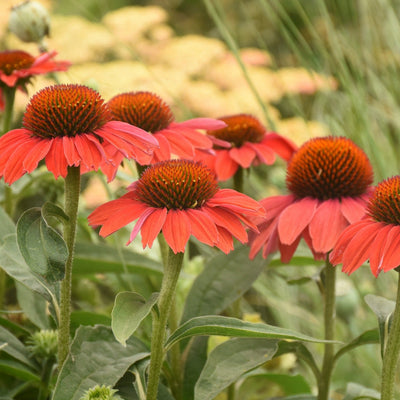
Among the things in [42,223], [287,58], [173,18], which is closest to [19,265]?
[42,223]

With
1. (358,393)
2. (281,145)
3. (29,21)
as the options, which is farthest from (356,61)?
(358,393)

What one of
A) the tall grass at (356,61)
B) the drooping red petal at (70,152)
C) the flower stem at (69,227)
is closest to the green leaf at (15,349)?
the flower stem at (69,227)

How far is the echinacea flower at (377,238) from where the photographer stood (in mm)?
453

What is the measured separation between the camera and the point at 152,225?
49 centimetres

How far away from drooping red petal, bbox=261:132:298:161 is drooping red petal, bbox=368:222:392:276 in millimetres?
272

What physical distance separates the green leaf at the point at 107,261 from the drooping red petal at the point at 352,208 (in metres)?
0.20

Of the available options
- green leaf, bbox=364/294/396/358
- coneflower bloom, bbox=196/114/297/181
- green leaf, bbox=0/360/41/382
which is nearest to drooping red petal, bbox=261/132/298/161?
coneflower bloom, bbox=196/114/297/181

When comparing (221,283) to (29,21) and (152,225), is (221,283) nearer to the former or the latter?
(152,225)

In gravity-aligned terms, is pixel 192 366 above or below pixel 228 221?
below

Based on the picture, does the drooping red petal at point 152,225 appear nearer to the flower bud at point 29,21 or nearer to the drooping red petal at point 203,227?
the drooping red petal at point 203,227

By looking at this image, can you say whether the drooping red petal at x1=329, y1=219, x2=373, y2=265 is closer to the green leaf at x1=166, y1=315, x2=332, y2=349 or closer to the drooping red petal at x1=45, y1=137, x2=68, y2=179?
the green leaf at x1=166, y1=315, x2=332, y2=349

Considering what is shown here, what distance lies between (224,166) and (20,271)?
0.74ft

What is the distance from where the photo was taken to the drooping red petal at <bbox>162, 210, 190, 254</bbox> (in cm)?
47

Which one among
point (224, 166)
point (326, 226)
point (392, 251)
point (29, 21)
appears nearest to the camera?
point (392, 251)
